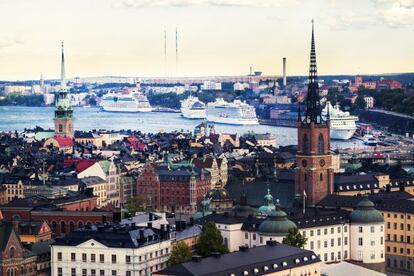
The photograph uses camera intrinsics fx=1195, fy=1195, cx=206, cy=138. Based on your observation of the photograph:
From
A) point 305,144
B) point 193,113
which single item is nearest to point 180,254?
point 305,144

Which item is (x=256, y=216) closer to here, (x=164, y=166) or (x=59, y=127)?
(x=164, y=166)

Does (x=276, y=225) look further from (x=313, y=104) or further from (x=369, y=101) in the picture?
(x=369, y=101)

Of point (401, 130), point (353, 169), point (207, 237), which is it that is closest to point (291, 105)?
point (401, 130)

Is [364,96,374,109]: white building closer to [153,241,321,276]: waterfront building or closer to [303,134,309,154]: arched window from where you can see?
[303,134,309,154]: arched window

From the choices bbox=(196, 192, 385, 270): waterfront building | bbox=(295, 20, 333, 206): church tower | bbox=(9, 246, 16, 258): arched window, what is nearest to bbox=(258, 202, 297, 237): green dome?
bbox=(196, 192, 385, 270): waterfront building

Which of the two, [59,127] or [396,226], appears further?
[59,127]
